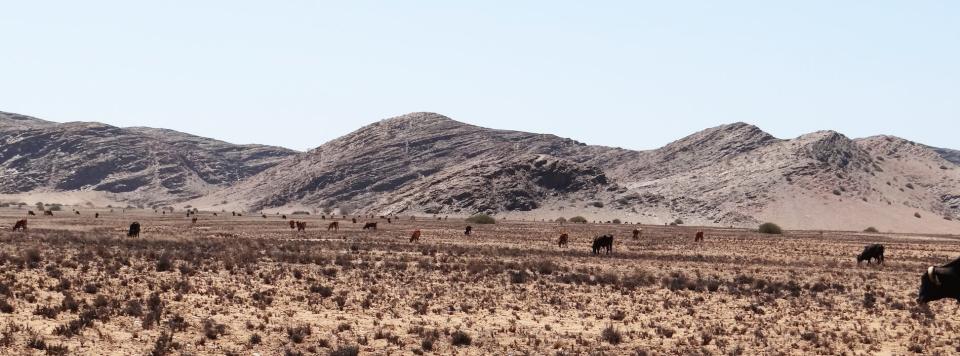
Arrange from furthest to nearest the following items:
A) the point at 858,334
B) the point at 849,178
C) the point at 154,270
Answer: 1. the point at 849,178
2. the point at 154,270
3. the point at 858,334

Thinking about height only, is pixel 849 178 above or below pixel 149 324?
above

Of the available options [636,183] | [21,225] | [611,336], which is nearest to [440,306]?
[611,336]

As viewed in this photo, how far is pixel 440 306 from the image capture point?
75.9ft

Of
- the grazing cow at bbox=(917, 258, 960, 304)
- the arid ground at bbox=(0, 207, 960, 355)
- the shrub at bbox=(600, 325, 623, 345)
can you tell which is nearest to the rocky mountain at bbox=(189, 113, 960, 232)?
the arid ground at bbox=(0, 207, 960, 355)

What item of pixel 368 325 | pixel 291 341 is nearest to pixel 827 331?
pixel 368 325

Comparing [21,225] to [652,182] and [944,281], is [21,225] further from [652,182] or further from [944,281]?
[652,182]

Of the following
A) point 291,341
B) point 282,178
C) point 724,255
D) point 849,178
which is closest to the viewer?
point 291,341

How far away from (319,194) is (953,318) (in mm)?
157007

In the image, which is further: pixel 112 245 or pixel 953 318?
pixel 112 245

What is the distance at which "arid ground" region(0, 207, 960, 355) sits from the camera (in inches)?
699

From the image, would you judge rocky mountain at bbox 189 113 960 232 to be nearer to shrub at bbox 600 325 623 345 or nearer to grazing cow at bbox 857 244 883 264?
grazing cow at bbox 857 244 883 264

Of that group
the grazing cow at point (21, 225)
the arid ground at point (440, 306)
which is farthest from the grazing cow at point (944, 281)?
the grazing cow at point (21, 225)

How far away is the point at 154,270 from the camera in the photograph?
28797mm

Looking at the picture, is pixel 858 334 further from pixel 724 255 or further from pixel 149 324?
pixel 724 255
